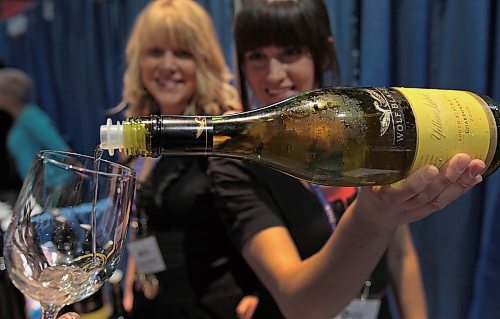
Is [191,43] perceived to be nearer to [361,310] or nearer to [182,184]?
[182,184]

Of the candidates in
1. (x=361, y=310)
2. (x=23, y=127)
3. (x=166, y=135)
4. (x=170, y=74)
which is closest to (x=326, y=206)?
(x=361, y=310)

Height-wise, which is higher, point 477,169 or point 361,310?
point 477,169

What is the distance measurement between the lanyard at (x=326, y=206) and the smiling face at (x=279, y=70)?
17 cm

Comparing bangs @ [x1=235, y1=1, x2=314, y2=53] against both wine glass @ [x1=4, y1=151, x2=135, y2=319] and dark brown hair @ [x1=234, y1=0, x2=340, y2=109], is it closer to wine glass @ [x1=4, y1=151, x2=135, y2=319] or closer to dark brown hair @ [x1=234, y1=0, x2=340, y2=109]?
dark brown hair @ [x1=234, y1=0, x2=340, y2=109]

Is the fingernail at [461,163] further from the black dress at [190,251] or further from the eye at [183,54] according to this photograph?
the eye at [183,54]

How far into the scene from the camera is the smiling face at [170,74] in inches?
46.2

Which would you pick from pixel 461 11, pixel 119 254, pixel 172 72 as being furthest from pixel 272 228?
pixel 461 11

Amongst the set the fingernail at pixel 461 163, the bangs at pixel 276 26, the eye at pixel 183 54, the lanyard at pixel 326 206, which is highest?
the bangs at pixel 276 26

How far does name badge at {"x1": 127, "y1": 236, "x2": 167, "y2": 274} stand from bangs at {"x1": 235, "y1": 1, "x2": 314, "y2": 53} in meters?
0.44

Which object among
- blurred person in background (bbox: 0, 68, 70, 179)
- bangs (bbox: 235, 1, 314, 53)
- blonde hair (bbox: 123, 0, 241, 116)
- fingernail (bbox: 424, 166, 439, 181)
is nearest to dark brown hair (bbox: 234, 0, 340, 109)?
bangs (bbox: 235, 1, 314, 53)

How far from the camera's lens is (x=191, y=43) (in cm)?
118

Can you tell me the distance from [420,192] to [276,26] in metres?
0.45

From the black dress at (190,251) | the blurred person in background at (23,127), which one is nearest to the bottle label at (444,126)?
the black dress at (190,251)

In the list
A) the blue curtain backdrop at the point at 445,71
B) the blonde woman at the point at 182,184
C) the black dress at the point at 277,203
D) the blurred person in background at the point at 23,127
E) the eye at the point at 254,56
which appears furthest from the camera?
the blurred person in background at the point at 23,127
